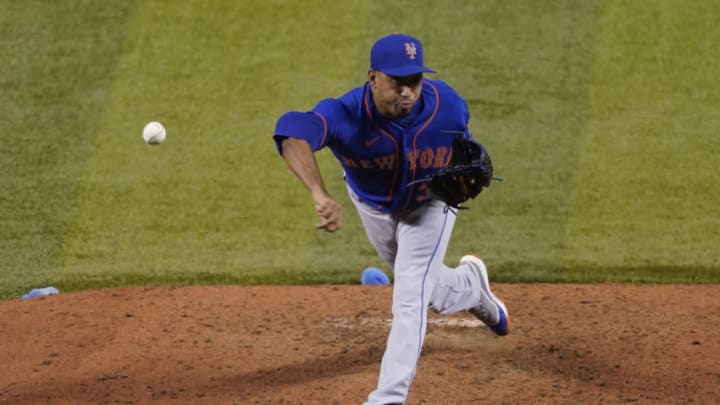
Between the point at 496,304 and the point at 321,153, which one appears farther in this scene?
the point at 321,153

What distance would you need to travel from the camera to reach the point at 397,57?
511 centimetres

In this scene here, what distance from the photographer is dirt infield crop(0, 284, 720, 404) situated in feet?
18.5

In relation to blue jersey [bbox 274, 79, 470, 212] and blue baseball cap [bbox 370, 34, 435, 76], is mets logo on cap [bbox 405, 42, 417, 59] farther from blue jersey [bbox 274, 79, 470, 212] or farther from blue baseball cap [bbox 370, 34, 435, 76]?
blue jersey [bbox 274, 79, 470, 212]

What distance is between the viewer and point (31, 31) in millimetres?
10359

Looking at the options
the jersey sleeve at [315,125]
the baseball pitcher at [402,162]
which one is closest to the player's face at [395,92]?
the baseball pitcher at [402,162]

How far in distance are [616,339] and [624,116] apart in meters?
3.33

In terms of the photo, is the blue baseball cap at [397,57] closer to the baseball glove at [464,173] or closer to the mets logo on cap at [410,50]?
the mets logo on cap at [410,50]

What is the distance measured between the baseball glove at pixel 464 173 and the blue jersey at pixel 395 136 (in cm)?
9

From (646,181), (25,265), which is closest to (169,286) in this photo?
(25,265)

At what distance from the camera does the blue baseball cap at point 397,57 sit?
16.7 feet

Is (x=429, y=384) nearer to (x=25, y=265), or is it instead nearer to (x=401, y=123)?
(x=401, y=123)

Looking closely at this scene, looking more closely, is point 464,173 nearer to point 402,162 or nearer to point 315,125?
point 402,162

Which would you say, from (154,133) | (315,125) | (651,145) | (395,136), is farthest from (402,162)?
(651,145)

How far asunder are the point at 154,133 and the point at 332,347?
9.39 feet
